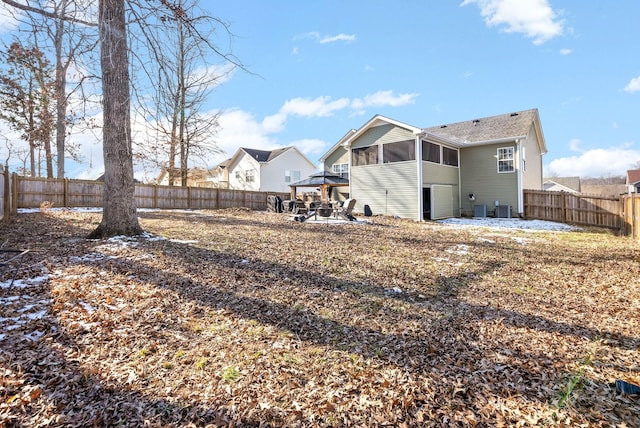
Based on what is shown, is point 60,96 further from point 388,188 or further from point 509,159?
point 509,159

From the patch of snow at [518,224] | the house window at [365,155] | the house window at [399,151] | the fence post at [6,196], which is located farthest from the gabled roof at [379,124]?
the fence post at [6,196]

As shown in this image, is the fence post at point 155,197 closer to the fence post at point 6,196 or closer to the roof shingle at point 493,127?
the fence post at point 6,196

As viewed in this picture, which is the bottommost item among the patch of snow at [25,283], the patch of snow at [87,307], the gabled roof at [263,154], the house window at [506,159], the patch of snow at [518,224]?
the patch of snow at [87,307]

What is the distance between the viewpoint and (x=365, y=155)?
1633 centimetres

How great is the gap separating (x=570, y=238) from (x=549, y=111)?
43.0ft

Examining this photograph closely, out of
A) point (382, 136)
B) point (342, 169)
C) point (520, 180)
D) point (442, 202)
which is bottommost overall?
point (442, 202)

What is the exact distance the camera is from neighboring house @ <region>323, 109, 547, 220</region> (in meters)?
14.7

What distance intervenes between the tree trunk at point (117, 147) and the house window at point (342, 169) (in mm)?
14806

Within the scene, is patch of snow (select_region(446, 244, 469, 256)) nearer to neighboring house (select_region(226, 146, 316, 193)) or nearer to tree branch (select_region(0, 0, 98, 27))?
tree branch (select_region(0, 0, 98, 27))

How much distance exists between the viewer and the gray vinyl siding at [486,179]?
15.7 metres

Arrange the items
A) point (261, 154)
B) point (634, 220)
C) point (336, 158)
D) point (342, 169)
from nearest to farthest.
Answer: point (634, 220)
point (342, 169)
point (336, 158)
point (261, 154)

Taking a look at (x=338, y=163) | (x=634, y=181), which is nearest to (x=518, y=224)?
(x=338, y=163)

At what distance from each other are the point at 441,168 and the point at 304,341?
14.5 m

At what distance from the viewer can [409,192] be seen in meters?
14.7
